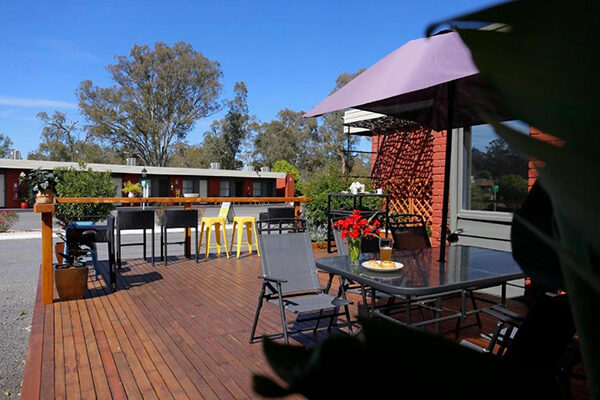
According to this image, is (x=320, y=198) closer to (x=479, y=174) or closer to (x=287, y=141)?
(x=479, y=174)

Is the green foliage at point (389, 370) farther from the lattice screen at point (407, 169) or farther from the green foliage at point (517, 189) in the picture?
the lattice screen at point (407, 169)

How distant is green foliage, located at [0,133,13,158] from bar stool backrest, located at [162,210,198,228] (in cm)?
5516

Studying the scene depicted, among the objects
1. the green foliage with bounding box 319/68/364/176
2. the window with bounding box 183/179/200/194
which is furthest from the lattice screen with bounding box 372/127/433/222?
the green foliage with bounding box 319/68/364/176

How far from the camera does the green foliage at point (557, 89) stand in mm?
155

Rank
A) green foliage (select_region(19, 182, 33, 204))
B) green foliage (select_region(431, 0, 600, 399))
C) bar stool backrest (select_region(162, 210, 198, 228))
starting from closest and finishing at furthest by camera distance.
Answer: green foliage (select_region(431, 0, 600, 399)) → green foliage (select_region(19, 182, 33, 204)) → bar stool backrest (select_region(162, 210, 198, 228))

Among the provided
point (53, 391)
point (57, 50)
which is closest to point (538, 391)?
point (53, 391)

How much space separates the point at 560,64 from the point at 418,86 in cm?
268

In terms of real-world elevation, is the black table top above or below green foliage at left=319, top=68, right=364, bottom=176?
below

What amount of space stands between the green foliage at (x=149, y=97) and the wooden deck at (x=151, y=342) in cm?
2824

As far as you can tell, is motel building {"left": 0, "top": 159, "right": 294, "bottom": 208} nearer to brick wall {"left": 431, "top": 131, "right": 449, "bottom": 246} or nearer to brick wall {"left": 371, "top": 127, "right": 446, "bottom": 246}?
brick wall {"left": 371, "top": 127, "right": 446, "bottom": 246}

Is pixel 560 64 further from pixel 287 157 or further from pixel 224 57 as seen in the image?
pixel 287 157

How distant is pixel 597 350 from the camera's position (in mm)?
187

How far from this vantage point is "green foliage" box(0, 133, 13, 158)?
50575 millimetres

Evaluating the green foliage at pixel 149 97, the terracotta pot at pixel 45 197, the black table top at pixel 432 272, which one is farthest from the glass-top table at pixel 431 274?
the green foliage at pixel 149 97
